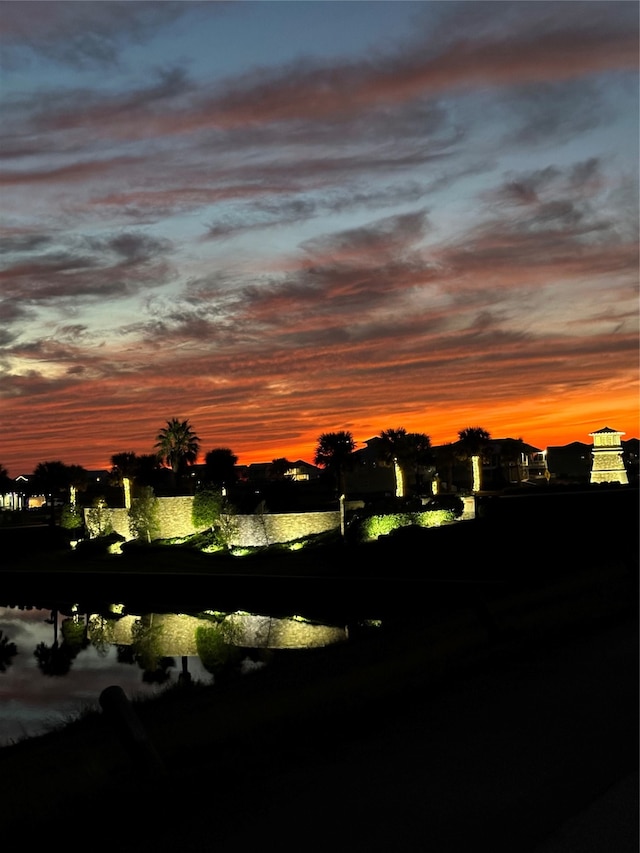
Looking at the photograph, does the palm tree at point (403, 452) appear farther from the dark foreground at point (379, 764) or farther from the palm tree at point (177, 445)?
the dark foreground at point (379, 764)

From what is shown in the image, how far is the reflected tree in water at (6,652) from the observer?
125 feet

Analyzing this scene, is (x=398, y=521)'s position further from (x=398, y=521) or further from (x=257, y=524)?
(x=257, y=524)

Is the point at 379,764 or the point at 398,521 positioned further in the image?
the point at 398,521

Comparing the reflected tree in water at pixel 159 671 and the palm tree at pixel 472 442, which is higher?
the palm tree at pixel 472 442

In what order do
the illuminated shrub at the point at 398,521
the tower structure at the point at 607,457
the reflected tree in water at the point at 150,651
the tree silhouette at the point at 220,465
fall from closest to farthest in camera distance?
the reflected tree in water at the point at 150,651 → the illuminated shrub at the point at 398,521 → the tower structure at the point at 607,457 → the tree silhouette at the point at 220,465

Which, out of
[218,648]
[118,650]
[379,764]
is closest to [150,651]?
[118,650]

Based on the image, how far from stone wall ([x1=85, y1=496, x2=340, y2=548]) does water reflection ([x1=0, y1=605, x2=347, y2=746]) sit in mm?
19617

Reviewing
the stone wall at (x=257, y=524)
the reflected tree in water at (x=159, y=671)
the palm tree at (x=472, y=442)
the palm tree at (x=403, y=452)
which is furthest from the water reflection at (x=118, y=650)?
the palm tree at (x=472, y=442)

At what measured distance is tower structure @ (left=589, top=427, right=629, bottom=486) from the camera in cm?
8294

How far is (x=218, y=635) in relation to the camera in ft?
140

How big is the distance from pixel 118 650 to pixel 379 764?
33.8 m

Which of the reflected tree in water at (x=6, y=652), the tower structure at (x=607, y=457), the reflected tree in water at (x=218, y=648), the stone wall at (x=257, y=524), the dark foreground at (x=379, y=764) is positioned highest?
the tower structure at (x=607, y=457)

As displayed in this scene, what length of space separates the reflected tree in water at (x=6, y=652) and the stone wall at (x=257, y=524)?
30.0 metres

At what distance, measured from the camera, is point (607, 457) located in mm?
84062
